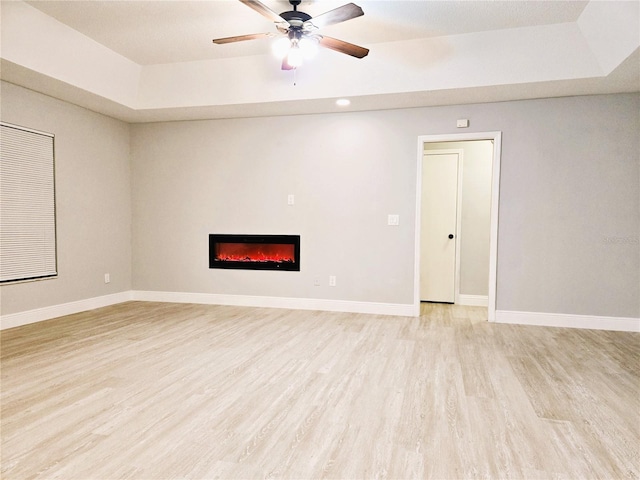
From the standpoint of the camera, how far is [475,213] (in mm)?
5473

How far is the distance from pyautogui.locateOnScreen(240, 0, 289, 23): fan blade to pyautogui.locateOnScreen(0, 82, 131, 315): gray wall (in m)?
2.98

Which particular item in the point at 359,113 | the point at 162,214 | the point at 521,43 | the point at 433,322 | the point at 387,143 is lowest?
the point at 433,322

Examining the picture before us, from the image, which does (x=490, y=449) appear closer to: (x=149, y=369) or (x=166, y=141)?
(x=149, y=369)

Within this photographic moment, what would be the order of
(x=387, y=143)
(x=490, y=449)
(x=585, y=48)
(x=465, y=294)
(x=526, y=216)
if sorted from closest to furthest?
(x=490, y=449)
(x=585, y=48)
(x=526, y=216)
(x=387, y=143)
(x=465, y=294)

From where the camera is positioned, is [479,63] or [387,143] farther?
[387,143]

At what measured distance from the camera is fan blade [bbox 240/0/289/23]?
2.59 m

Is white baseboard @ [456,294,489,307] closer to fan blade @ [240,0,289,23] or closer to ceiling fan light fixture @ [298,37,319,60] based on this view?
ceiling fan light fixture @ [298,37,319,60]

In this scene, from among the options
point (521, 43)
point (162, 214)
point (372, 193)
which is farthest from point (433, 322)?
point (162, 214)

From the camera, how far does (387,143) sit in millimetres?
4797

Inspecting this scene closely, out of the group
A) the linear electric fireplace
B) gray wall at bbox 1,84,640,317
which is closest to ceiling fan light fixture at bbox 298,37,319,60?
gray wall at bbox 1,84,640,317

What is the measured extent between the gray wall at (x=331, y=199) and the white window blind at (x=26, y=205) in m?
0.13

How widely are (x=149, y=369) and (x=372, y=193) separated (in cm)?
312

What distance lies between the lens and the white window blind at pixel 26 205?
400cm

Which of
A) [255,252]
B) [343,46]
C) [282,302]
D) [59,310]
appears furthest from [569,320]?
[59,310]
